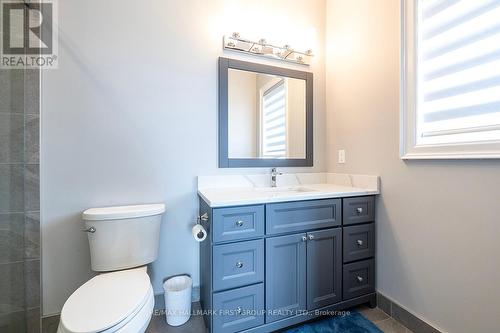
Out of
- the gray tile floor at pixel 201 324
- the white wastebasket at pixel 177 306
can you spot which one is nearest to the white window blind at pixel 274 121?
the white wastebasket at pixel 177 306

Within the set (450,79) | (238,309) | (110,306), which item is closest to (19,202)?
(110,306)

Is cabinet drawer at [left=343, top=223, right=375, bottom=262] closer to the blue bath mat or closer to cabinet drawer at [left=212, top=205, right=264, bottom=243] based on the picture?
the blue bath mat

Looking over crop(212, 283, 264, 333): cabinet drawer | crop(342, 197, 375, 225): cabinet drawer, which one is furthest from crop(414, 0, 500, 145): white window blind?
crop(212, 283, 264, 333): cabinet drawer

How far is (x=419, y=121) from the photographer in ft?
4.70

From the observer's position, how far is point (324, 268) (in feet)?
5.05

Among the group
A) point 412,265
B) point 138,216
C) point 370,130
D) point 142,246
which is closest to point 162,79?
point 138,216

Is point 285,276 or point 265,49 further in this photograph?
point 265,49

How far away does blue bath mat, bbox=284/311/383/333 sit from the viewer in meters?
1.47

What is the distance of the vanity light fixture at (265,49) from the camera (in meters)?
1.80

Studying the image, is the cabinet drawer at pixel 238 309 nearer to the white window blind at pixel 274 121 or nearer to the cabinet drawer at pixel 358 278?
→ the cabinet drawer at pixel 358 278

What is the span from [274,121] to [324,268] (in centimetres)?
118

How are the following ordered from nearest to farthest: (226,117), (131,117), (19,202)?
(19,202) < (131,117) < (226,117)

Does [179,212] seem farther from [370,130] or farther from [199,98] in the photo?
[370,130]

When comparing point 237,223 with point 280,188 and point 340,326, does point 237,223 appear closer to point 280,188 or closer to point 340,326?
point 280,188
